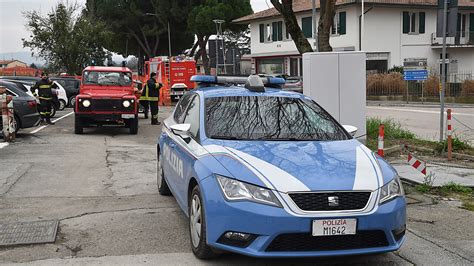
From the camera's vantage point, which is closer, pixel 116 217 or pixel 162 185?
pixel 116 217

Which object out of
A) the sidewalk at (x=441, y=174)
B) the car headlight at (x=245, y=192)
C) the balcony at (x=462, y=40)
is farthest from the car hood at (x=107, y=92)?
the balcony at (x=462, y=40)

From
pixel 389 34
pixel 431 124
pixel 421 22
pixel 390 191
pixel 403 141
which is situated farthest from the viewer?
pixel 421 22

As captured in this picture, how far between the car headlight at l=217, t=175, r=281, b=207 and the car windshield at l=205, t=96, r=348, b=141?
Result: 3.18 feet

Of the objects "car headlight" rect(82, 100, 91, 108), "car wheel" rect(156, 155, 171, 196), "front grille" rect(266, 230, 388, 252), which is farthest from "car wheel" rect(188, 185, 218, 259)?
"car headlight" rect(82, 100, 91, 108)

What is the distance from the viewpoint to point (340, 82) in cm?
1012

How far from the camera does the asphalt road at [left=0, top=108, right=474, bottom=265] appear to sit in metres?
4.91

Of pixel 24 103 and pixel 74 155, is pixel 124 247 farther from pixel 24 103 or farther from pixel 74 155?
pixel 24 103

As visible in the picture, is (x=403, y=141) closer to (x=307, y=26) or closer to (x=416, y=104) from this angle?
(x=416, y=104)

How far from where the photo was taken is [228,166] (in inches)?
178

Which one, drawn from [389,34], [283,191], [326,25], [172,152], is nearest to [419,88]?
[389,34]

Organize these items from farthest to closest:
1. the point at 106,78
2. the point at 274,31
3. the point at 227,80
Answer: the point at 274,31 → the point at 106,78 → the point at 227,80

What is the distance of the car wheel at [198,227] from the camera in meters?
4.62

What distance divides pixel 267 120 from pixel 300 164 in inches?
47.1

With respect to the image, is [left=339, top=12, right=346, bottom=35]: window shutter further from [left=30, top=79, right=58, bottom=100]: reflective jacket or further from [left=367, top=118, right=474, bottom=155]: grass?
[left=367, top=118, right=474, bottom=155]: grass
